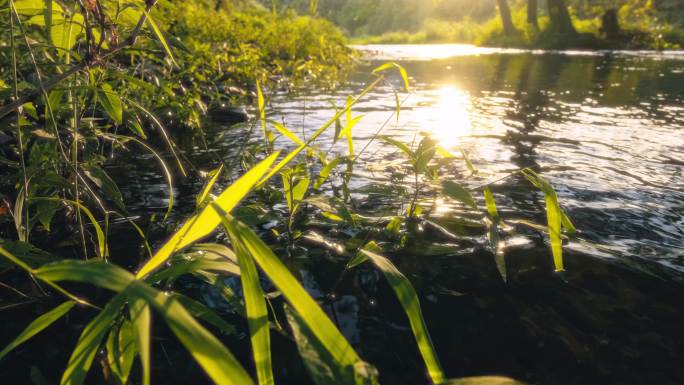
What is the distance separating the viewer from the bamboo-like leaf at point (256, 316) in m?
0.64

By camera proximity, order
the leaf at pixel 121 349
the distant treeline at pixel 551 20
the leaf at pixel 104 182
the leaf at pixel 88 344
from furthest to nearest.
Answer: the distant treeline at pixel 551 20, the leaf at pixel 104 182, the leaf at pixel 121 349, the leaf at pixel 88 344

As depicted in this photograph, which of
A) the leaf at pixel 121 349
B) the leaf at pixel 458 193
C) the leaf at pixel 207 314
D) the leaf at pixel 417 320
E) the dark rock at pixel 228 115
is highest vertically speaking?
the leaf at pixel 458 193

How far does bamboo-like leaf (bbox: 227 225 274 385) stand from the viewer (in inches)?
25.1

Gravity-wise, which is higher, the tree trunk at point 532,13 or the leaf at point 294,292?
the tree trunk at point 532,13

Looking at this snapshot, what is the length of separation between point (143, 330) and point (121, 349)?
1.49 feet

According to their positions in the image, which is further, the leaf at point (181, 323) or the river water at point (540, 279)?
the river water at point (540, 279)

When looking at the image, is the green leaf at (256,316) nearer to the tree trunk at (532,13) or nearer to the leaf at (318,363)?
the leaf at (318,363)

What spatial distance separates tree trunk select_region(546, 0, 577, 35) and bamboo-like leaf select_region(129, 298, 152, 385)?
2474cm

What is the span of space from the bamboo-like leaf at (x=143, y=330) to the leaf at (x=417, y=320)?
0.42 meters

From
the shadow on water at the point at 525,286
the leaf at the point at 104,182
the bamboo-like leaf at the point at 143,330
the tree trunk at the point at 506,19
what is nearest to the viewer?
the bamboo-like leaf at the point at 143,330

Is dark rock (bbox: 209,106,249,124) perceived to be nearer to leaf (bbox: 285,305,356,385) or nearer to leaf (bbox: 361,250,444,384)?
leaf (bbox: 361,250,444,384)

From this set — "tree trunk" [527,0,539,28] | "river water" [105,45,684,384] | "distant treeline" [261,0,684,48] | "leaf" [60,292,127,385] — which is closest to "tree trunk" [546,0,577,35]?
"distant treeline" [261,0,684,48]

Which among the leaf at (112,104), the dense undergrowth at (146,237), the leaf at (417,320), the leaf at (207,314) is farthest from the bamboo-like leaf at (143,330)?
the leaf at (112,104)

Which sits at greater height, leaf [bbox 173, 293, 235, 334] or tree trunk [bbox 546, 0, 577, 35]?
tree trunk [bbox 546, 0, 577, 35]
